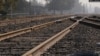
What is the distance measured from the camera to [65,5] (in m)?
139

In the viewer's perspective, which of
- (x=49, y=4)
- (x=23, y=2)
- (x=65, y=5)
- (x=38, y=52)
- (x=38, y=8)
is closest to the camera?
(x=38, y=52)

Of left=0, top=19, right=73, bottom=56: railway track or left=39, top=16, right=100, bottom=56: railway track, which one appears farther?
left=0, top=19, right=73, bottom=56: railway track

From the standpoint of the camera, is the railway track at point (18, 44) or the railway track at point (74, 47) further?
the railway track at point (18, 44)

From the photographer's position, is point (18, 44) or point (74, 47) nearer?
point (74, 47)

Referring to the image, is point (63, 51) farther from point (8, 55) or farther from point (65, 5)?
point (65, 5)

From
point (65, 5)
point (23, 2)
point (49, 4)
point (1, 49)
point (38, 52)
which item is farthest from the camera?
point (65, 5)

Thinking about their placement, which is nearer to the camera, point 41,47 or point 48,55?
point 48,55

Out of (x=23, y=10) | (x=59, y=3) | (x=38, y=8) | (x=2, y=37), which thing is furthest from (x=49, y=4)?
(x=2, y=37)

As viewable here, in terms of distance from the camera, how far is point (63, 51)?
7219mm

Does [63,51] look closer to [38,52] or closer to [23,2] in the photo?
[38,52]

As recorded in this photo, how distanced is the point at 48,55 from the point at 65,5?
13329cm

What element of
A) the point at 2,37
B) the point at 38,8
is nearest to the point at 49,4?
the point at 38,8

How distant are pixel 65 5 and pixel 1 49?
13235 cm

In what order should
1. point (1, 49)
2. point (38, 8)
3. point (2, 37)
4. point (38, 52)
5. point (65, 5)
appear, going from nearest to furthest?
point (38, 52)
point (1, 49)
point (2, 37)
point (38, 8)
point (65, 5)
